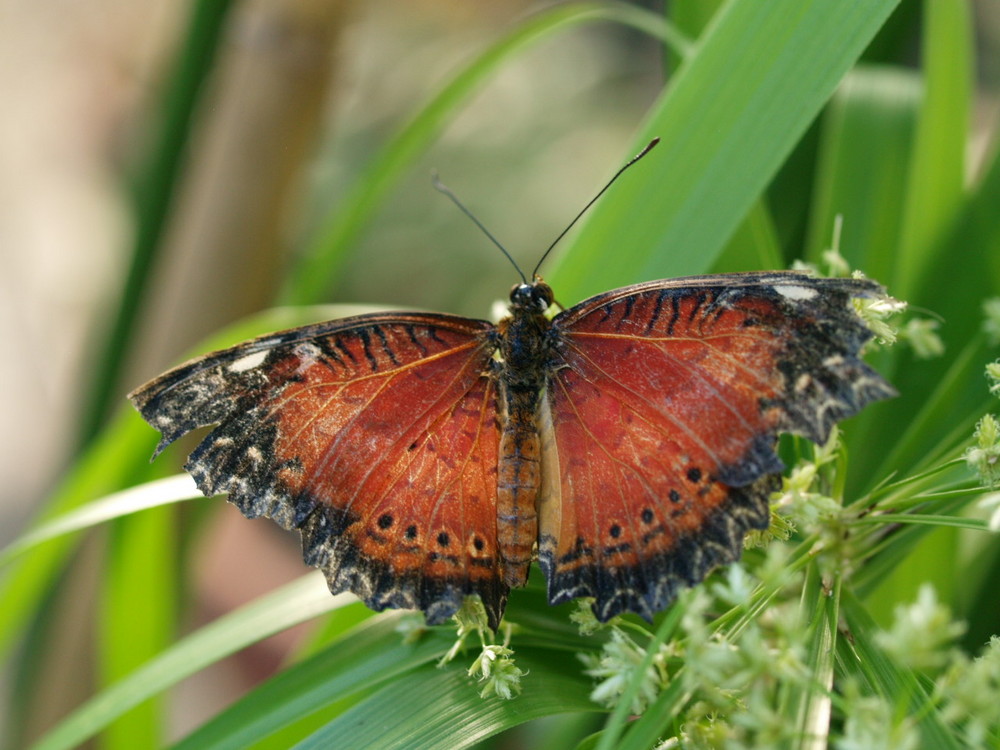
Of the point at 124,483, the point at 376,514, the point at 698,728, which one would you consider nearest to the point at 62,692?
the point at 124,483

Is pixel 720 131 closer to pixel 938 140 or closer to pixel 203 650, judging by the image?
pixel 938 140

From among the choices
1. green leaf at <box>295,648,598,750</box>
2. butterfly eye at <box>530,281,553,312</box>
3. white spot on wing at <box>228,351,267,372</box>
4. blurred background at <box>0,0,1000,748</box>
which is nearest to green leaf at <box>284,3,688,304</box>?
blurred background at <box>0,0,1000,748</box>

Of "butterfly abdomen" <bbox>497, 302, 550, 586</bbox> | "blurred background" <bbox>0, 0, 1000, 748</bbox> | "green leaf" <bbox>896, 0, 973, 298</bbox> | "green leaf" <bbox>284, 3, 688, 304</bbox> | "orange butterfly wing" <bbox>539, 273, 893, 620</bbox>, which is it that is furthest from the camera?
"blurred background" <bbox>0, 0, 1000, 748</bbox>

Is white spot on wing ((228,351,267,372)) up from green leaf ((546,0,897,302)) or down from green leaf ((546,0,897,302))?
up

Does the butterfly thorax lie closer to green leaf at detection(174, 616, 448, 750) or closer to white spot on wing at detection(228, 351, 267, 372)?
green leaf at detection(174, 616, 448, 750)

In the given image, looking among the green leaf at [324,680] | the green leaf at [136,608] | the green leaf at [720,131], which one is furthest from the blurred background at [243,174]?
the green leaf at [324,680]

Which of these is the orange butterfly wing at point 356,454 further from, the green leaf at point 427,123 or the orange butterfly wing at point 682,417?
the green leaf at point 427,123

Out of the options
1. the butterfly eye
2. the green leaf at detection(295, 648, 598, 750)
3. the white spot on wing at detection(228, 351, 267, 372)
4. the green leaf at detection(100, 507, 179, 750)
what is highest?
the green leaf at detection(100, 507, 179, 750)
